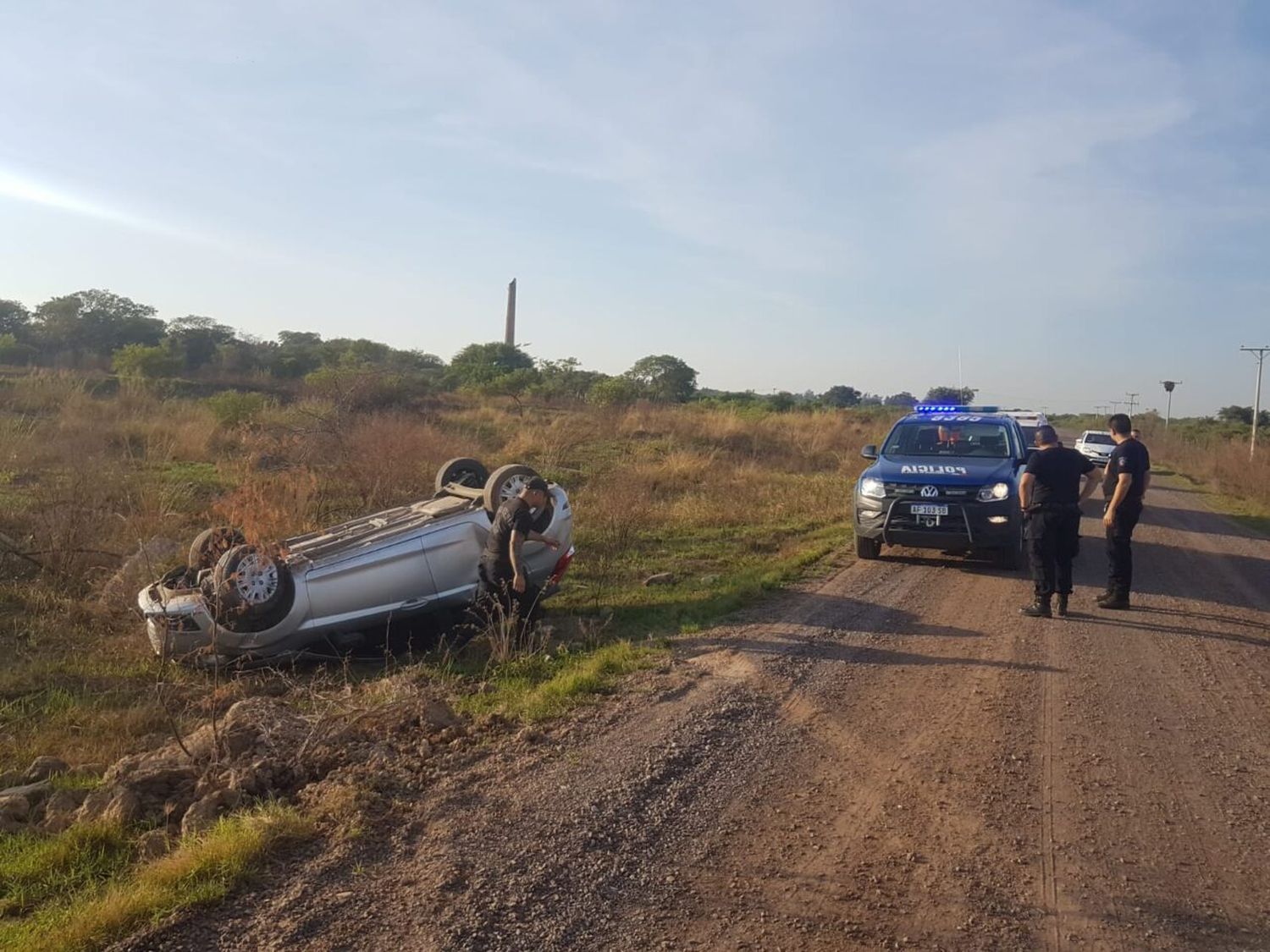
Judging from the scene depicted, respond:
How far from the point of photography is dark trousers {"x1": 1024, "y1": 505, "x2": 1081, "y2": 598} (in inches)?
330

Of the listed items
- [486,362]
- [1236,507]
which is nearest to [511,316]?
[486,362]

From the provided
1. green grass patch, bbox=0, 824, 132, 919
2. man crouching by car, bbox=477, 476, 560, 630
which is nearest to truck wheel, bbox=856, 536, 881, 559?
man crouching by car, bbox=477, 476, 560, 630

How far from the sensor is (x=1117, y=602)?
871 centimetres

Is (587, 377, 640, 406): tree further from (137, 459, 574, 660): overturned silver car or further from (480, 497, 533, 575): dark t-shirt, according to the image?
(480, 497, 533, 575): dark t-shirt

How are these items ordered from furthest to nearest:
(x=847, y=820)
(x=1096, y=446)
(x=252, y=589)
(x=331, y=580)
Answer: (x=1096, y=446), (x=331, y=580), (x=252, y=589), (x=847, y=820)

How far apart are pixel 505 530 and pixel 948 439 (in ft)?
21.2

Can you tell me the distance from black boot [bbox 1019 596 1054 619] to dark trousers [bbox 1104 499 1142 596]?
81 centimetres

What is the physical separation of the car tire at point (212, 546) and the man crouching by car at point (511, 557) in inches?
78.4

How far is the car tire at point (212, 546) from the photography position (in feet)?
25.1

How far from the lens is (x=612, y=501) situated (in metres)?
14.0

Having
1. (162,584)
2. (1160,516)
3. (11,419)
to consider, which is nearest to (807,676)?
(162,584)

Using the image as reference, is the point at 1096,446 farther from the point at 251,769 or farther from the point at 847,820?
the point at 251,769

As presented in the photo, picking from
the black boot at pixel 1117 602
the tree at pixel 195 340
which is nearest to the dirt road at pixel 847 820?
the black boot at pixel 1117 602

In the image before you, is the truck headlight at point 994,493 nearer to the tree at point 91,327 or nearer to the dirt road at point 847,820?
the dirt road at point 847,820
